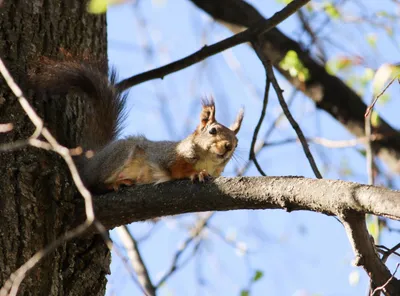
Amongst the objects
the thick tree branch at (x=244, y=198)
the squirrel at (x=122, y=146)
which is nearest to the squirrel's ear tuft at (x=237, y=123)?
the squirrel at (x=122, y=146)

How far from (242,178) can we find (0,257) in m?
0.78

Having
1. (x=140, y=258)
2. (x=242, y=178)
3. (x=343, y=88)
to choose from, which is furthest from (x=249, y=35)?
(x=140, y=258)

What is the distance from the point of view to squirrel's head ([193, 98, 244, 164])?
2930 mm

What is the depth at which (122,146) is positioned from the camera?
9.41 ft

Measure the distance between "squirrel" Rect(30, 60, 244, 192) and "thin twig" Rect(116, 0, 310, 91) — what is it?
0.10 m

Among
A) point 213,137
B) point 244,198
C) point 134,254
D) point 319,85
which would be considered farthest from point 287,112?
point 134,254

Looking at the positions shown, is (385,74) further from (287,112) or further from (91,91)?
(91,91)

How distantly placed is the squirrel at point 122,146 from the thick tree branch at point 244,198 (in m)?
0.32

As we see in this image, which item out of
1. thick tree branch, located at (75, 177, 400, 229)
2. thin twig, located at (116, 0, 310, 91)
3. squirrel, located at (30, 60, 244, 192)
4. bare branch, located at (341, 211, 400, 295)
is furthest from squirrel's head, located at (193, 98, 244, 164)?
bare branch, located at (341, 211, 400, 295)

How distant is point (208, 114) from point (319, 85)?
681mm

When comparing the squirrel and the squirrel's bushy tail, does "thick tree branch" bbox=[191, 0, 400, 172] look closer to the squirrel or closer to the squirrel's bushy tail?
the squirrel

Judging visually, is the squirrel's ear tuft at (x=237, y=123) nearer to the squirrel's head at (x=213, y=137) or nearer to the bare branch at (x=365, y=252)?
the squirrel's head at (x=213, y=137)

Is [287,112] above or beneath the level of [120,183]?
above

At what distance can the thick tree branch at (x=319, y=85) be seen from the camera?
11.1 feet
